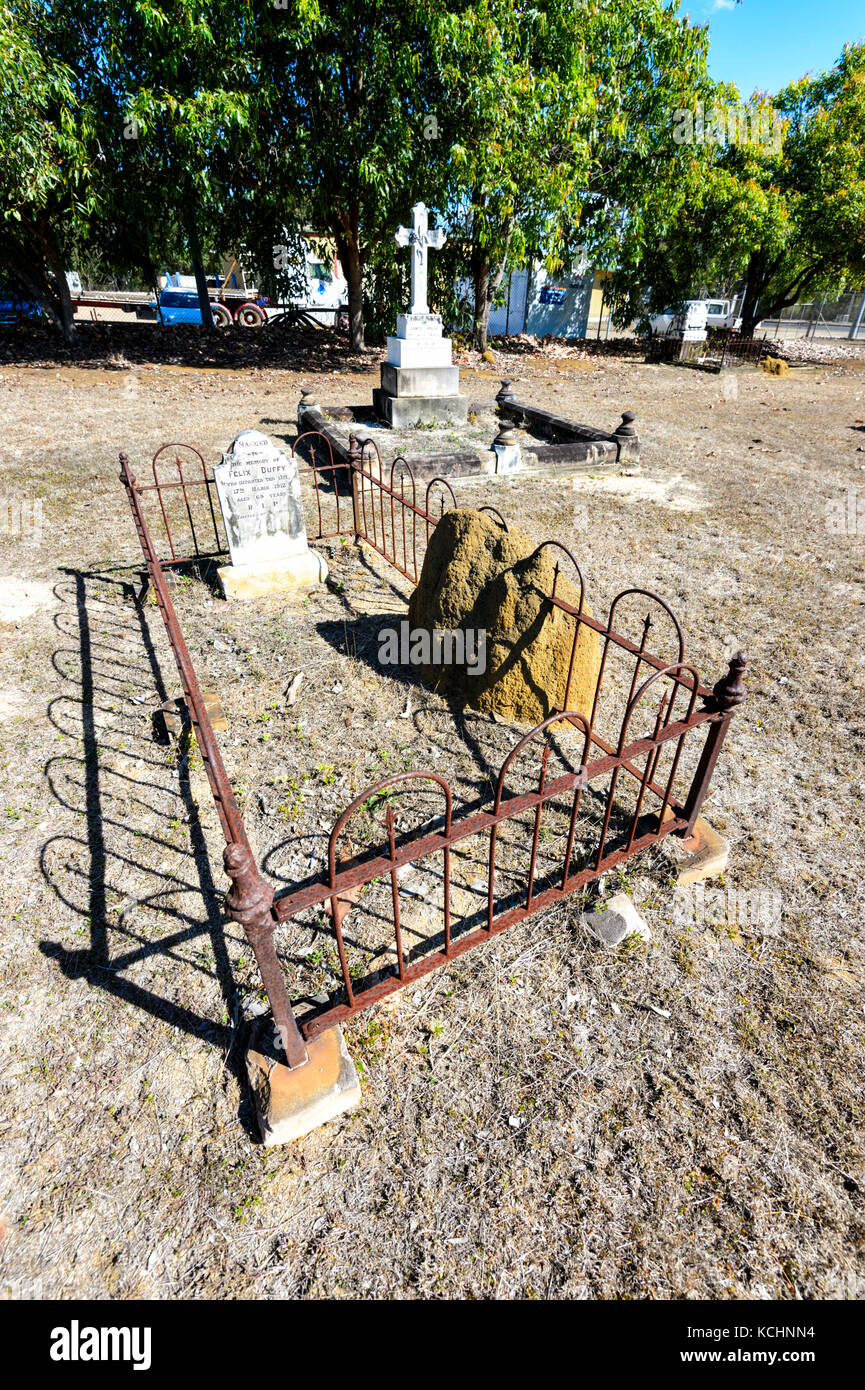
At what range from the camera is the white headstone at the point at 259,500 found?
5.57 metres

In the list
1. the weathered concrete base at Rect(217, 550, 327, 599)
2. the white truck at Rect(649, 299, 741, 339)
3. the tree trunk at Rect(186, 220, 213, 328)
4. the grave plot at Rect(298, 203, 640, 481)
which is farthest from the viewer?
the white truck at Rect(649, 299, 741, 339)

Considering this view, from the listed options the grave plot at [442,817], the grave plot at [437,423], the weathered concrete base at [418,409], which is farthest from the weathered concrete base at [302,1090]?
the weathered concrete base at [418,409]

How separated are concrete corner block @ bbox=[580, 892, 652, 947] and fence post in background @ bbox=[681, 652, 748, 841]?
66 centimetres

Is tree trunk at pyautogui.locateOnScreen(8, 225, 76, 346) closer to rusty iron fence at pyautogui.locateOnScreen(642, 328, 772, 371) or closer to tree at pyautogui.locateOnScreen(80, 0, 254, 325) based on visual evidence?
tree at pyautogui.locateOnScreen(80, 0, 254, 325)

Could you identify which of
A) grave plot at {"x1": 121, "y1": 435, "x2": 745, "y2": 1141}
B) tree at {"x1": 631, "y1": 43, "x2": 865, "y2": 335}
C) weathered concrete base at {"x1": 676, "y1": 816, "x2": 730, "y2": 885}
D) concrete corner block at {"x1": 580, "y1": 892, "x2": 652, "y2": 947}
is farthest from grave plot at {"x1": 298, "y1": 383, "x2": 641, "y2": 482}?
tree at {"x1": 631, "y1": 43, "x2": 865, "y2": 335}

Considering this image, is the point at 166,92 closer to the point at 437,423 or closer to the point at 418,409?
the point at 418,409

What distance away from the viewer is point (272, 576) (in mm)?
6145

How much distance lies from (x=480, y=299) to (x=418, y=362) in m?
10.6

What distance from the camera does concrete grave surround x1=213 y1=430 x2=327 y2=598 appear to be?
5.59 m

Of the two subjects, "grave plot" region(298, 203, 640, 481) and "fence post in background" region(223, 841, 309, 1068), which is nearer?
"fence post in background" region(223, 841, 309, 1068)

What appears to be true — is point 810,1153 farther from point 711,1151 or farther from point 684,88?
point 684,88

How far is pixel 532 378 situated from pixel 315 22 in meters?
8.47

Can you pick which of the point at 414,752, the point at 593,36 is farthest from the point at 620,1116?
the point at 593,36

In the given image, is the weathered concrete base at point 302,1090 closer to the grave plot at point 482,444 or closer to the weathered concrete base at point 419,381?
the grave plot at point 482,444
